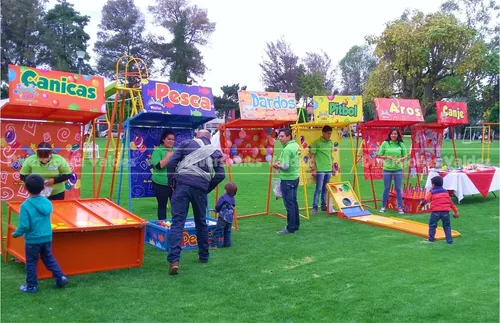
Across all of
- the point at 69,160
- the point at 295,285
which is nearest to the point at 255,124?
the point at 69,160

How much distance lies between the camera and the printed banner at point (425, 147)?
1245cm

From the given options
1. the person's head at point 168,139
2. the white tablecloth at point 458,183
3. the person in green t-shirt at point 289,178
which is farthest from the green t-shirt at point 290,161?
the white tablecloth at point 458,183

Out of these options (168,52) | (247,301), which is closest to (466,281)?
(247,301)

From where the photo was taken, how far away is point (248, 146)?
9.08 m

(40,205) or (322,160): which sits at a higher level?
(322,160)

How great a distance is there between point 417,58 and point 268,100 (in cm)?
1389

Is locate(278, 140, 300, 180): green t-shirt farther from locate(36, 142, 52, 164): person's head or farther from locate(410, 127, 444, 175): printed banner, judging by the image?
locate(410, 127, 444, 175): printed banner

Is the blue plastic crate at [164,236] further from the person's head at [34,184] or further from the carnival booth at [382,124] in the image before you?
the carnival booth at [382,124]

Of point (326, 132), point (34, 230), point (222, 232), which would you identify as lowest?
point (222, 232)

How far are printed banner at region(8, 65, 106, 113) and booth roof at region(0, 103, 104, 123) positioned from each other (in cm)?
15

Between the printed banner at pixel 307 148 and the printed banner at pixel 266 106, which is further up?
the printed banner at pixel 266 106

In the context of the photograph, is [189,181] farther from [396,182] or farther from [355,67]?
[355,67]

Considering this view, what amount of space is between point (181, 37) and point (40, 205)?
4709 cm

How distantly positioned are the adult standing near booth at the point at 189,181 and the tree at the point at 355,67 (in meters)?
63.6
